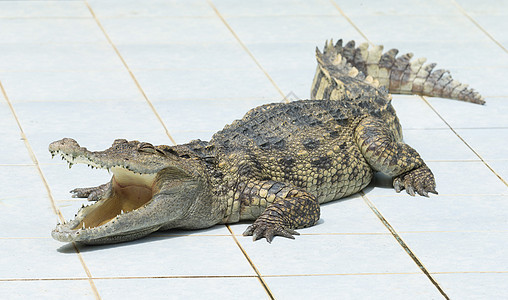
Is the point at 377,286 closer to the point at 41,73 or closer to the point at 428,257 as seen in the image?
the point at 428,257

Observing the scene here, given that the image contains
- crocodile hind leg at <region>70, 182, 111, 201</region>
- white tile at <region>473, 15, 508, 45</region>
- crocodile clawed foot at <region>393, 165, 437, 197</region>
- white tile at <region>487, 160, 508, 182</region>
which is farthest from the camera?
white tile at <region>473, 15, 508, 45</region>

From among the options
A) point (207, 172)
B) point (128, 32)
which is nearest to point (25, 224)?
point (207, 172)

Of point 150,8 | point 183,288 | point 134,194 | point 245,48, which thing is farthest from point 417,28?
point 183,288

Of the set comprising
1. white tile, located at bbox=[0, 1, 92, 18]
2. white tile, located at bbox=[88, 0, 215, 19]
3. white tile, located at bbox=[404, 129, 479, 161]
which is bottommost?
white tile, located at bbox=[0, 1, 92, 18]

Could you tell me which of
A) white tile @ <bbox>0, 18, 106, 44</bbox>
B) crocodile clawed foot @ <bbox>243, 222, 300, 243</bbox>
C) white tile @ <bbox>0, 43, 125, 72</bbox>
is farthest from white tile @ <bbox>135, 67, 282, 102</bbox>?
crocodile clawed foot @ <bbox>243, 222, 300, 243</bbox>

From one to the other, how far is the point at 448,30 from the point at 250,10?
230 cm

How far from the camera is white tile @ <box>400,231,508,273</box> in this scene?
5.78 meters

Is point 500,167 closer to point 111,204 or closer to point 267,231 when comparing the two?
point 267,231

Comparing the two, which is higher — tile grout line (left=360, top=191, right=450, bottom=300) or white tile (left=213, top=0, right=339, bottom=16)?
tile grout line (left=360, top=191, right=450, bottom=300)

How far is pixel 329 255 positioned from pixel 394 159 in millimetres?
1428

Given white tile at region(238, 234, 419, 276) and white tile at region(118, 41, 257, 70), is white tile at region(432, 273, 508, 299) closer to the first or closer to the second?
white tile at region(238, 234, 419, 276)

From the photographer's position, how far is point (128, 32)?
10.4 meters

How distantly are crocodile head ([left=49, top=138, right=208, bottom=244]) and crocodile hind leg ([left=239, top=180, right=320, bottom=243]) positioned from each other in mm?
381

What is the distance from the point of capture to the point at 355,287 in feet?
17.9
